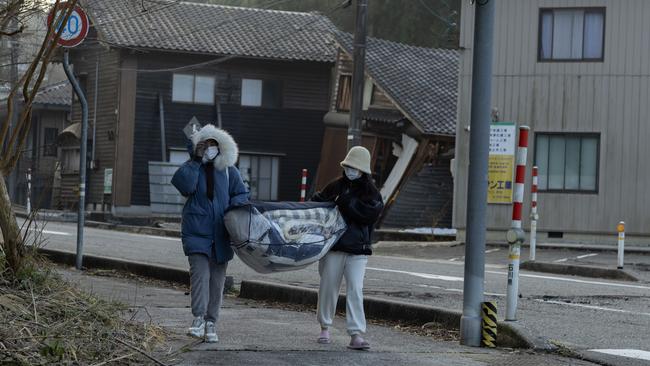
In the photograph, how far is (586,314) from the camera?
12.2 meters

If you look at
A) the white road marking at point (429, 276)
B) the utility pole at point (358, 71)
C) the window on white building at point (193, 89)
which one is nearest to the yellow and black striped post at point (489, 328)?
the white road marking at point (429, 276)

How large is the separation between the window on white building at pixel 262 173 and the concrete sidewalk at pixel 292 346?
104 ft

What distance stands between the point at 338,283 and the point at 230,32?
117 ft

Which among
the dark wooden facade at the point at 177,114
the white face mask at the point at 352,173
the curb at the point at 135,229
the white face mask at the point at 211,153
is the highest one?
the dark wooden facade at the point at 177,114

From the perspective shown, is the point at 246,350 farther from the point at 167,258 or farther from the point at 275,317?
the point at 167,258

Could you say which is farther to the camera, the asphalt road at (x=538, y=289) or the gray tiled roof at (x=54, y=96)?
the gray tiled roof at (x=54, y=96)

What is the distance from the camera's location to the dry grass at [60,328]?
6.60 m

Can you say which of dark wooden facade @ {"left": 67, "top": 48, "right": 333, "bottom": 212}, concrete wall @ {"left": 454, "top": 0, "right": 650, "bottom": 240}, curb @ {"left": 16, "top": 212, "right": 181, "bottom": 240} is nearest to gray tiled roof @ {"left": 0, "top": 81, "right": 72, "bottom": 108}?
dark wooden facade @ {"left": 67, "top": 48, "right": 333, "bottom": 212}

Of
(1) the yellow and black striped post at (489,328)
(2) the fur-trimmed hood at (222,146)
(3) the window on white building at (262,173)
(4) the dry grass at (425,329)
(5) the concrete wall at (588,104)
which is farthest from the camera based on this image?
(3) the window on white building at (262,173)

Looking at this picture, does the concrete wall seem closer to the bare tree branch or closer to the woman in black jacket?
the woman in black jacket

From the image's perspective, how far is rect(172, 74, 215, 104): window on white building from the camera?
42688mm

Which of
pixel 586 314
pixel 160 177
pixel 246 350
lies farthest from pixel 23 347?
pixel 160 177

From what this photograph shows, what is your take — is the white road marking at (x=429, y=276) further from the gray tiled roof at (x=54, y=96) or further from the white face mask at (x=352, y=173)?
the gray tiled roof at (x=54, y=96)

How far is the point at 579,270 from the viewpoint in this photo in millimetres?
19469
